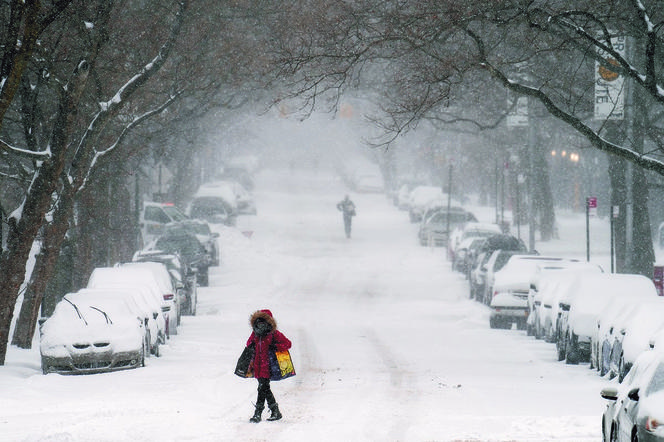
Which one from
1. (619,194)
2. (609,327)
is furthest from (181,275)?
(609,327)

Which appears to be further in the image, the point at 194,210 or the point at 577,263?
the point at 194,210

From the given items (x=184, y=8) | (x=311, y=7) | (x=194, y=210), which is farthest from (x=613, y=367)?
(x=194, y=210)

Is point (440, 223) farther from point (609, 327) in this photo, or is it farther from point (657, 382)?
point (657, 382)

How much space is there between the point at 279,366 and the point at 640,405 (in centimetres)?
561

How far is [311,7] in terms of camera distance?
87.2 feet

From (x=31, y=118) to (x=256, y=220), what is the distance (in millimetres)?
43282

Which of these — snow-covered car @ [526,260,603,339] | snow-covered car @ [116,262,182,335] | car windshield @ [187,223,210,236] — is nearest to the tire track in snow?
snow-covered car @ [526,260,603,339]

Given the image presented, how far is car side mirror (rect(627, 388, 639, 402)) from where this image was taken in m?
8.70

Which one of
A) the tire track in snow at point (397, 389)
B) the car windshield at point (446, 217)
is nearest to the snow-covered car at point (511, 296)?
the tire track in snow at point (397, 389)

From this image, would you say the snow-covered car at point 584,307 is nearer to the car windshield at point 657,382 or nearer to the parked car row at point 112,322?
the parked car row at point 112,322

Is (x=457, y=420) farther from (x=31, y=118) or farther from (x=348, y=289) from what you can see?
(x=348, y=289)

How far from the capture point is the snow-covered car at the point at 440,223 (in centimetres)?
4941

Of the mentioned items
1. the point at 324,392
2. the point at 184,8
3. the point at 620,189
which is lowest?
the point at 324,392

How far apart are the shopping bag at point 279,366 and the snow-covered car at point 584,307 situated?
7.43 metres
